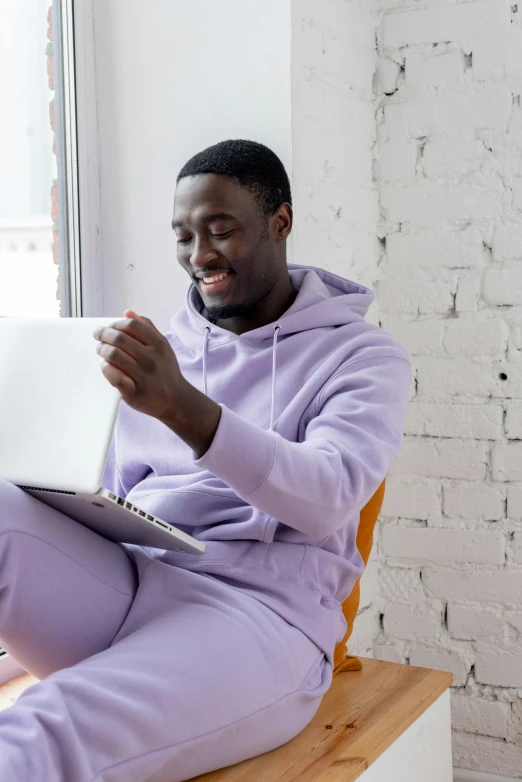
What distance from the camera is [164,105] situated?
162 cm

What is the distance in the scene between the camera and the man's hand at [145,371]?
90 centimetres

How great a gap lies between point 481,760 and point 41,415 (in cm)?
117

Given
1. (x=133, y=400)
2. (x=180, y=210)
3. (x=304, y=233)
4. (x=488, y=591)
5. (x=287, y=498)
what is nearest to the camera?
(x=133, y=400)

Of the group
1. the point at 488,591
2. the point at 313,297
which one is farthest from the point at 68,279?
the point at 488,591

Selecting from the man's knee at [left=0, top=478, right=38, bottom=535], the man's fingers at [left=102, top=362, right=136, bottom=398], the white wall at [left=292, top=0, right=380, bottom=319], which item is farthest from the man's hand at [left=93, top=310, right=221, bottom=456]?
the white wall at [left=292, top=0, right=380, bottom=319]

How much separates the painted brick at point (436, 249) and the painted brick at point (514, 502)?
0.42 m

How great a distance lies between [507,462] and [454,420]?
12cm

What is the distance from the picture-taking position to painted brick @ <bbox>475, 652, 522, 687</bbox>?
1669 mm

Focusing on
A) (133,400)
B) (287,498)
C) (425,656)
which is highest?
(133,400)

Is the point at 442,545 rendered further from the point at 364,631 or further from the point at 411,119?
the point at 411,119

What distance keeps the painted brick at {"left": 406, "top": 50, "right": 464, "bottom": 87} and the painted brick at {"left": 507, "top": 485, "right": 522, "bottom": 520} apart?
753 mm

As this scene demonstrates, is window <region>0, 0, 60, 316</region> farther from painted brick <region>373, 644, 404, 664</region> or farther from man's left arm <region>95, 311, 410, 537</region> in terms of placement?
painted brick <region>373, 644, 404, 664</region>

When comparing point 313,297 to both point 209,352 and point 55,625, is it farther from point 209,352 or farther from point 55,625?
point 55,625

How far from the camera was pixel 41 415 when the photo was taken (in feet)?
3.36
